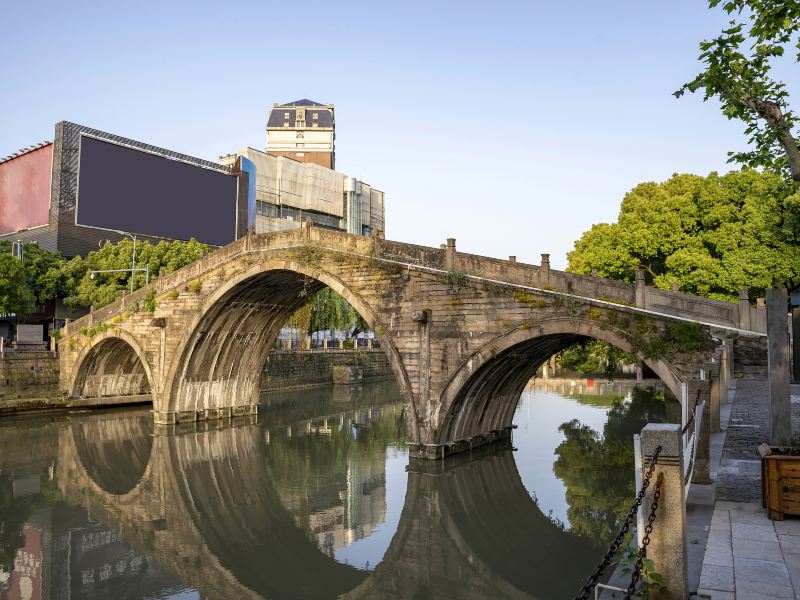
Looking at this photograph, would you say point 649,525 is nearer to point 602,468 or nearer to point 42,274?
point 602,468

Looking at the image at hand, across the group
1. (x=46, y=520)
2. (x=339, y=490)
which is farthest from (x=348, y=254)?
(x=46, y=520)

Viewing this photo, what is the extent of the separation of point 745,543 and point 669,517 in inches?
85.9

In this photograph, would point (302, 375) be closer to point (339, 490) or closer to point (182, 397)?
point (182, 397)

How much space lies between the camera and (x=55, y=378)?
36.8m

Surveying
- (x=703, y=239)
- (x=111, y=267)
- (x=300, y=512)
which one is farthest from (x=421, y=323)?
(x=111, y=267)

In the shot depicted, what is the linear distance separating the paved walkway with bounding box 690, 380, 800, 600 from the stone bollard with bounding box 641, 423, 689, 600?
0.48m

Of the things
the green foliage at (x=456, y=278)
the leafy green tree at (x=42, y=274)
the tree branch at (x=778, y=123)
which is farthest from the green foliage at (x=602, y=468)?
the leafy green tree at (x=42, y=274)

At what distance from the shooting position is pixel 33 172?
5488 centimetres

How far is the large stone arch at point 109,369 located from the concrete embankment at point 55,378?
1.56ft

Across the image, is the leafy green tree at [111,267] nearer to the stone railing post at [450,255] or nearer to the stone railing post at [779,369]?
the stone railing post at [450,255]

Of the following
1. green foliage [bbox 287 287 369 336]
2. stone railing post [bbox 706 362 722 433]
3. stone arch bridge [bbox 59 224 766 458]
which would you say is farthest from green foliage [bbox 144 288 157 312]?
stone railing post [bbox 706 362 722 433]

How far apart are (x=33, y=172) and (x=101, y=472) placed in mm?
42199

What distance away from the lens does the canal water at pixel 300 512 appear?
12.6m

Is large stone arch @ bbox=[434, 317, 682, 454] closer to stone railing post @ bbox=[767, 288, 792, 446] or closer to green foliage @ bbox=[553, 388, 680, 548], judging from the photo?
green foliage @ bbox=[553, 388, 680, 548]
